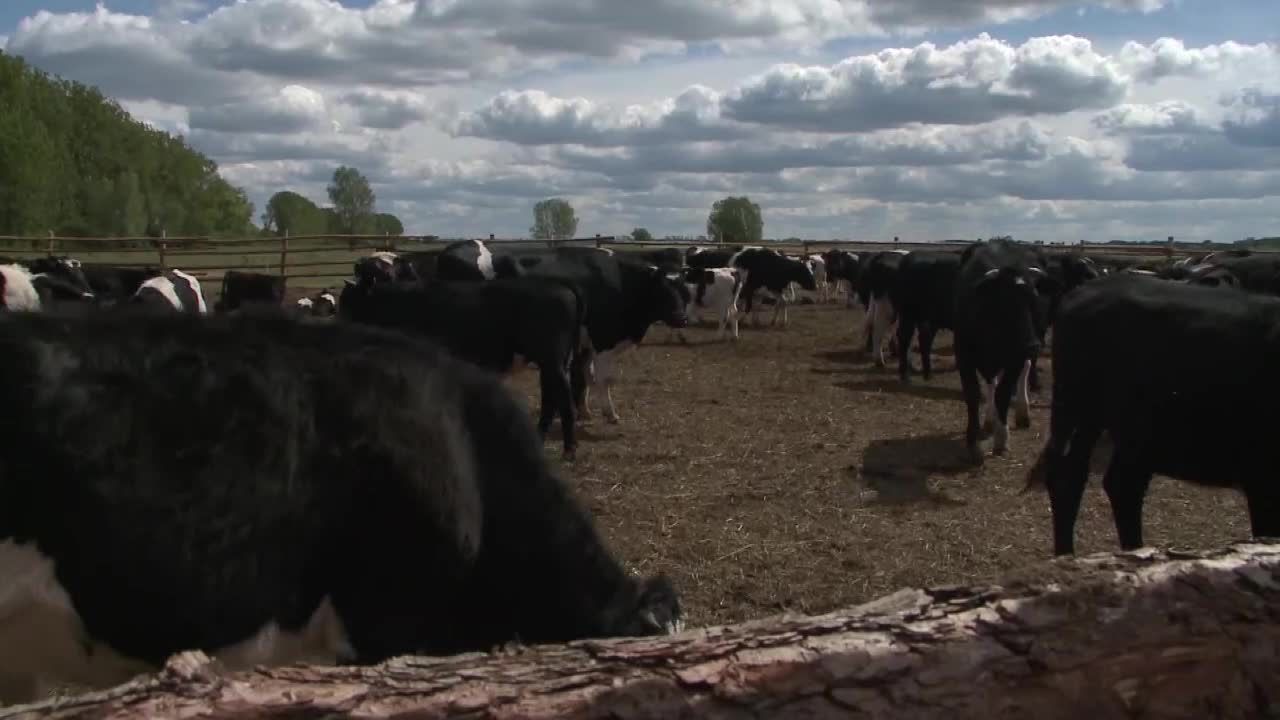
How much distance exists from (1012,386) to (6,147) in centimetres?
5012

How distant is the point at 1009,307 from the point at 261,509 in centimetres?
951

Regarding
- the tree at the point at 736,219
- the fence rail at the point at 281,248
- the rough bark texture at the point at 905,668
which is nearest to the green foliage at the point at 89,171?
the fence rail at the point at 281,248

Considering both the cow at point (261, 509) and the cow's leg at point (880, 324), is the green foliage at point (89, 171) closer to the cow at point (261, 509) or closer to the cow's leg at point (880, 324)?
the cow's leg at point (880, 324)

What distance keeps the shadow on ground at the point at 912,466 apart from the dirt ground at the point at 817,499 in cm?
3

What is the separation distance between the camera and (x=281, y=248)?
103 feet

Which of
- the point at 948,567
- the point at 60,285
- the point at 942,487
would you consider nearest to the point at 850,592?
the point at 948,567

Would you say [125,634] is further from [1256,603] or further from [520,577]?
[1256,603]

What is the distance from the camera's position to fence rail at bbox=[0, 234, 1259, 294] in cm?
2744

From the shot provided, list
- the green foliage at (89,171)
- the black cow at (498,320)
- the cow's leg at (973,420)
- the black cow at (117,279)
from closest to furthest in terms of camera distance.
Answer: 1. the cow's leg at (973,420)
2. the black cow at (498,320)
3. the black cow at (117,279)
4. the green foliage at (89,171)

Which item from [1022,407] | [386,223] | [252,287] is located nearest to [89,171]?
[386,223]

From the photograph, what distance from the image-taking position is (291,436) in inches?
135

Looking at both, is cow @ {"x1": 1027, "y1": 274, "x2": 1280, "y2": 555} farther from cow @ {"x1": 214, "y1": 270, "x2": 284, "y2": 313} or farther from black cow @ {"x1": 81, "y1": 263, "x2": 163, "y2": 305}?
cow @ {"x1": 214, "y1": 270, "x2": 284, "y2": 313}

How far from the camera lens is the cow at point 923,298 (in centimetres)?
1641

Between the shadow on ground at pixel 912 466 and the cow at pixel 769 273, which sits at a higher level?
the cow at pixel 769 273
